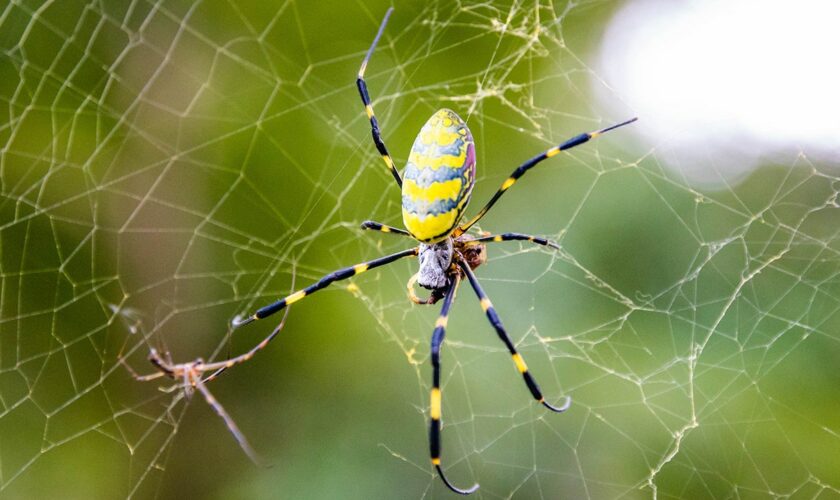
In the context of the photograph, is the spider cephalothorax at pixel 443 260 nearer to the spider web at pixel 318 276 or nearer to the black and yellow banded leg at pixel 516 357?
the black and yellow banded leg at pixel 516 357

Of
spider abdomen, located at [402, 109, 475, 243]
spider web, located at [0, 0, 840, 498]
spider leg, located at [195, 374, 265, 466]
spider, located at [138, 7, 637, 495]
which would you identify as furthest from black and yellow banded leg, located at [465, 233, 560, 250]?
spider leg, located at [195, 374, 265, 466]

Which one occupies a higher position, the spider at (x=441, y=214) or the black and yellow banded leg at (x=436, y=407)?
the spider at (x=441, y=214)

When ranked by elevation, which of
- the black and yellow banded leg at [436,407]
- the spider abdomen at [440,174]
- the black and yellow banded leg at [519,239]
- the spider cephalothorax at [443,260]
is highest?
the spider abdomen at [440,174]

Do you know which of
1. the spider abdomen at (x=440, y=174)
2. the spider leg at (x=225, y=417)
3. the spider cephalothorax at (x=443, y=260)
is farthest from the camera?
the spider leg at (x=225, y=417)

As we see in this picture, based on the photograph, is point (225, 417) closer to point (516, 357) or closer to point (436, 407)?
point (436, 407)

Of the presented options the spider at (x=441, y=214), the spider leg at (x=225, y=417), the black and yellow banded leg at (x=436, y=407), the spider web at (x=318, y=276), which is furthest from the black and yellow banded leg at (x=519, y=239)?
the spider leg at (x=225, y=417)

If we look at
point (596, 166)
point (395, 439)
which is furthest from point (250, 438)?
point (596, 166)

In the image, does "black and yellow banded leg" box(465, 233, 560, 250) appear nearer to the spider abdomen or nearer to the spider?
the spider
